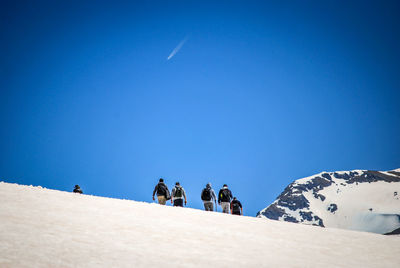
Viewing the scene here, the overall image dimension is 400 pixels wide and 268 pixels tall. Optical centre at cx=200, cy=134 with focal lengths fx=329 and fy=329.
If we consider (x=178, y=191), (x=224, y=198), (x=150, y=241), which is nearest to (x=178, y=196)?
(x=178, y=191)

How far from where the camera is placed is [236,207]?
735 inches

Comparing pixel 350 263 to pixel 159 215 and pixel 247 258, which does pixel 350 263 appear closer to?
pixel 247 258

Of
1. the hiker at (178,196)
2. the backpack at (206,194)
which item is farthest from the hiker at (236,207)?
the hiker at (178,196)

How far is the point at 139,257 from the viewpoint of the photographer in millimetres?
6387

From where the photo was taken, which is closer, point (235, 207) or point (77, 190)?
point (235, 207)

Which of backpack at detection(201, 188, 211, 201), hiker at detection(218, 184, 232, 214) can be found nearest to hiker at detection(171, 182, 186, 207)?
backpack at detection(201, 188, 211, 201)

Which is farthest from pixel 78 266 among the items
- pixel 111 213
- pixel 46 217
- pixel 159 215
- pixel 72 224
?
pixel 159 215

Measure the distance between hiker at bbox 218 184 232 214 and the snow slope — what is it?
573 cm

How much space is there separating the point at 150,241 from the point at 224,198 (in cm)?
1117

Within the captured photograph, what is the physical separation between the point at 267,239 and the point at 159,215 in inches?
158

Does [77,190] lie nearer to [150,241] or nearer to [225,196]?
[225,196]

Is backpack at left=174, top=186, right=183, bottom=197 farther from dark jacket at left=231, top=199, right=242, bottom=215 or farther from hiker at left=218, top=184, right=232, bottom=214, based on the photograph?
dark jacket at left=231, top=199, right=242, bottom=215

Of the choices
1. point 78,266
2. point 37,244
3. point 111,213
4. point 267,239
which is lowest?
point 78,266

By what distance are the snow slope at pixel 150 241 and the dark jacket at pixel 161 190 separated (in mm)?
5514
